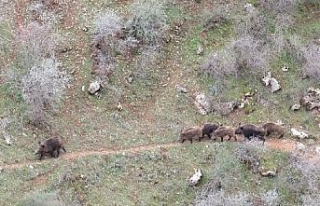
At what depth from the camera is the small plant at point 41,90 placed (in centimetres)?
2764

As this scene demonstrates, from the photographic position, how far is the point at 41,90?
1098 inches

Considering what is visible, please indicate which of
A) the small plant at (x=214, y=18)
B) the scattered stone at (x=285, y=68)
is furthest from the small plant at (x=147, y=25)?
the scattered stone at (x=285, y=68)

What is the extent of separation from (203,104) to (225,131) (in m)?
2.02

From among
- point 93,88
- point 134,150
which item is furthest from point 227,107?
point 93,88

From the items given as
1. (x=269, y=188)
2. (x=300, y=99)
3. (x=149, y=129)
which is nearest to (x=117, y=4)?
(x=149, y=129)

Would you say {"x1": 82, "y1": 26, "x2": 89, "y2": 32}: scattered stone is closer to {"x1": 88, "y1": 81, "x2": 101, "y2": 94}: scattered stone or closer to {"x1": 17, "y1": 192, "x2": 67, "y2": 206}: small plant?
{"x1": 88, "y1": 81, "x2": 101, "y2": 94}: scattered stone

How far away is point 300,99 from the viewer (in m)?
29.4

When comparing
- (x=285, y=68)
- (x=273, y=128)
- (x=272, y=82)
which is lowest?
(x=273, y=128)

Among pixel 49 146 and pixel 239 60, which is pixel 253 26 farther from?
pixel 49 146

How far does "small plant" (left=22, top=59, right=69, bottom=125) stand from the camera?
27.6m

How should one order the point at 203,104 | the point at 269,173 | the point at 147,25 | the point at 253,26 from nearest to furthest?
the point at 269,173 < the point at 203,104 < the point at 147,25 < the point at 253,26

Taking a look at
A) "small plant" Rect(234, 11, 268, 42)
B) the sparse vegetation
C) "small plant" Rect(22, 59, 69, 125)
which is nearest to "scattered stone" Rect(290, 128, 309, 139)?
the sparse vegetation

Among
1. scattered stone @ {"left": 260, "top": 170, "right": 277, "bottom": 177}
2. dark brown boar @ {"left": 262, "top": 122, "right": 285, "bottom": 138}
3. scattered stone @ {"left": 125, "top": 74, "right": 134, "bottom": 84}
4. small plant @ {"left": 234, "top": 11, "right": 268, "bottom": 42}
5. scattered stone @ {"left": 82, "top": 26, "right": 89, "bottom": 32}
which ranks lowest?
scattered stone @ {"left": 260, "top": 170, "right": 277, "bottom": 177}

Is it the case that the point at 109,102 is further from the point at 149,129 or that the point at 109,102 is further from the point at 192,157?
the point at 192,157
